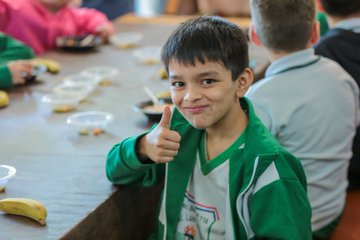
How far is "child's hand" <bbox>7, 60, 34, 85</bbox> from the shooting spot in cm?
228

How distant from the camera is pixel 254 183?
1.30 m

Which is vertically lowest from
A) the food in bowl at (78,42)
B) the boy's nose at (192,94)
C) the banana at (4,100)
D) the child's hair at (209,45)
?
the food in bowl at (78,42)

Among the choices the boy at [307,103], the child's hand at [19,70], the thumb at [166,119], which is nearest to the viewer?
the thumb at [166,119]

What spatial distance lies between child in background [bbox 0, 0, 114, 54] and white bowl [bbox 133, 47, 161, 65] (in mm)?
397

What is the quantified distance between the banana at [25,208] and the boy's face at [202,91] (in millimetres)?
395

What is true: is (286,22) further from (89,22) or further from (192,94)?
(89,22)

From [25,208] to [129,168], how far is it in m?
0.28

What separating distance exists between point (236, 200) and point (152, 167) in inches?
12.0

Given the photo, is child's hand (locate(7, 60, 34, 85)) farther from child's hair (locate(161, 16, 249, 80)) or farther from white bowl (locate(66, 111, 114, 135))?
child's hair (locate(161, 16, 249, 80))

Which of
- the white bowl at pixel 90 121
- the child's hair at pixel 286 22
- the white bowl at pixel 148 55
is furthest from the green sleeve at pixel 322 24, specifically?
the white bowl at pixel 90 121

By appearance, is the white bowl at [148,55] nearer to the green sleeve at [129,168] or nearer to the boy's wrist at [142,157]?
the green sleeve at [129,168]

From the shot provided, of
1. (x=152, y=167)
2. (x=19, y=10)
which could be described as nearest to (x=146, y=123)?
(x=152, y=167)

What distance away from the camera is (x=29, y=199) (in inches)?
53.9

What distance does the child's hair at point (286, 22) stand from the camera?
179 centimetres
